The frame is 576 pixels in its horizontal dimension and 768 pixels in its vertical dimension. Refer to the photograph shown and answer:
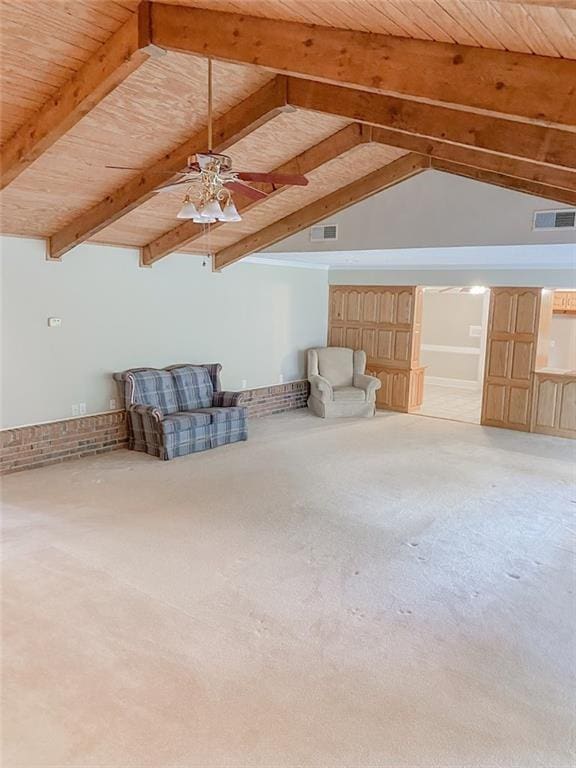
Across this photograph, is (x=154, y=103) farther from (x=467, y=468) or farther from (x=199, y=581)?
(x=467, y=468)

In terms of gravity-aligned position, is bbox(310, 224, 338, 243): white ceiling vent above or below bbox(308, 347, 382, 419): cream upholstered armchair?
above

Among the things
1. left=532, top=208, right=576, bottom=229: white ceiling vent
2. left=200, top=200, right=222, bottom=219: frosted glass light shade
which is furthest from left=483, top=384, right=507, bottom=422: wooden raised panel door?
left=200, top=200, right=222, bottom=219: frosted glass light shade

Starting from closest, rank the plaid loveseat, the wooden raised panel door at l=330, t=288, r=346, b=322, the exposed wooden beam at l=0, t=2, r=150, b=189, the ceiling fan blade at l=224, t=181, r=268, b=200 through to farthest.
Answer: the exposed wooden beam at l=0, t=2, r=150, b=189 < the ceiling fan blade at l=224, t=181, r=268, b=200 < the plaid loveseat < the wooden raised panel door at l=330, t=288, r=346, b=322

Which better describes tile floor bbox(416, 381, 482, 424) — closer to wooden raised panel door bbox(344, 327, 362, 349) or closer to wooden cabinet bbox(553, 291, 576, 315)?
wooden raised panel door bbox(344, 327, 362, 349)

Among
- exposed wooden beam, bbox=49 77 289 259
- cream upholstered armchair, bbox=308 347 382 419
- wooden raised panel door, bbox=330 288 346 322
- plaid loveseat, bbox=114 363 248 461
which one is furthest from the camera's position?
wooden raised panel door, bbox=330 288 346 322

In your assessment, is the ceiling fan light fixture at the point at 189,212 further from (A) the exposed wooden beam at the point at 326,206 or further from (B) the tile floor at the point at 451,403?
(B) the tile floor at the point at 451,403

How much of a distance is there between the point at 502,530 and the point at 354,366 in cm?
488

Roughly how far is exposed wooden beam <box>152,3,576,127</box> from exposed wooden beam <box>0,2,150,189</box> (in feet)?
0.38

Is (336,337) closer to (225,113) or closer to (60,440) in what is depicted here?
(60,440)

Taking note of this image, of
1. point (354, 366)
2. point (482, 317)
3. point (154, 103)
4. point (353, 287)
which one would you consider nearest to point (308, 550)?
point (154, 103)

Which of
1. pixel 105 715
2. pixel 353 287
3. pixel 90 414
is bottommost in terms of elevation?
Result: pixel 105 715

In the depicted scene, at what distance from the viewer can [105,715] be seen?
2402mm

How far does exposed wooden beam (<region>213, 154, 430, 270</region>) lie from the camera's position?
5.57 m

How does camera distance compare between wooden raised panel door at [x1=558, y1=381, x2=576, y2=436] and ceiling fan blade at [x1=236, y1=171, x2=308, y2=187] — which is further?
wooden raised panel door at [x1=558, y1=381, x2=576, y2=436]
